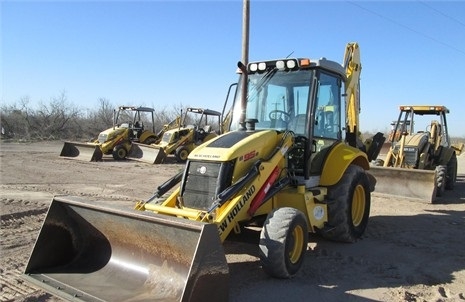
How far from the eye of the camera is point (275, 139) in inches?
219

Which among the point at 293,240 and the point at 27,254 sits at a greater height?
the point at 293,240

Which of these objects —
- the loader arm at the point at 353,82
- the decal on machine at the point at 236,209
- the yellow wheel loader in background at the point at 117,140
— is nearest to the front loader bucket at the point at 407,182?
the loader arm at the point at 353,82

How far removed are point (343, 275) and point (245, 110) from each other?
2.59 m

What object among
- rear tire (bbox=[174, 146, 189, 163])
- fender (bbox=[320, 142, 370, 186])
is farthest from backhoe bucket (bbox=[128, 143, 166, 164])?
fender (bbox=[320, 142, 370, 186])

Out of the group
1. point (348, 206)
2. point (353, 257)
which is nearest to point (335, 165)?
point (348, 206)

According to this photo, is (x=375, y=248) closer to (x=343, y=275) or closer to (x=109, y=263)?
(x=343, y=275)

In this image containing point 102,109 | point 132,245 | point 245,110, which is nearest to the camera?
point 132,245

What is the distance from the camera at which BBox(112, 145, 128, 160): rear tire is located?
19.6 meters

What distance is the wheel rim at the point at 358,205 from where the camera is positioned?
6.74 metres

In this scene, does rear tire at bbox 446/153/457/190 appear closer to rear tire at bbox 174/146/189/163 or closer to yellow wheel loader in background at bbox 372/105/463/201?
yellow wheel loader in background at bbox 372/105/463/201

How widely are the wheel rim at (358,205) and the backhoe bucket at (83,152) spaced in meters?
13.7

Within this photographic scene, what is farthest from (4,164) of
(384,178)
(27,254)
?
(384,178)

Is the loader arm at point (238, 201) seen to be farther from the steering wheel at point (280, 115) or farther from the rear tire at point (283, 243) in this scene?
the steering wheel at point (280, 115)

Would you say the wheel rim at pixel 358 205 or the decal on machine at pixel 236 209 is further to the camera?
the wheel rim at pixel 358 205
